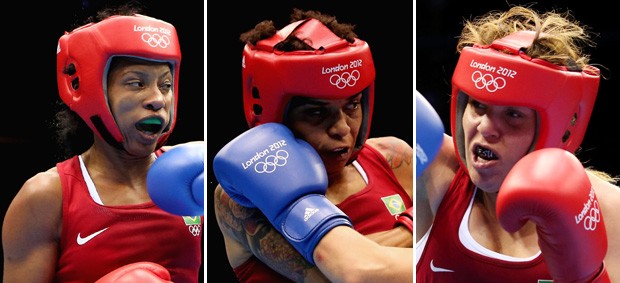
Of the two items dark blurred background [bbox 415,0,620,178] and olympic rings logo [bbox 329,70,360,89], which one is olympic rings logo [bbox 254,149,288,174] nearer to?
olympic rings logo [bbox 329,70,360,89]

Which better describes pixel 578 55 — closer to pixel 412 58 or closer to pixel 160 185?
pixel 412 58

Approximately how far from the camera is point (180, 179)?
1.62 meters

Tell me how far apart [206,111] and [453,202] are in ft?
2.44

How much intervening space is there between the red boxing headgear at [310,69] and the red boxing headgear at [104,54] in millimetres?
422

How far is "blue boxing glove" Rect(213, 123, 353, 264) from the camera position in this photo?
126cm

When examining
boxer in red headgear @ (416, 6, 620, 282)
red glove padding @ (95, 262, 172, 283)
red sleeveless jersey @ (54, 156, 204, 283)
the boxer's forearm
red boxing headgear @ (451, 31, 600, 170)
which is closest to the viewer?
the boxer's forearm

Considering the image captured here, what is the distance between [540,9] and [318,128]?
2.05 ft

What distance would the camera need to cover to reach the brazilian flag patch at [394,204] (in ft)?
4.49

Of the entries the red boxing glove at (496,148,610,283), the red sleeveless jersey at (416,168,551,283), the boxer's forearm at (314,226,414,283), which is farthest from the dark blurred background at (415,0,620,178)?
the boxer's forearm at (314,226,414,283)

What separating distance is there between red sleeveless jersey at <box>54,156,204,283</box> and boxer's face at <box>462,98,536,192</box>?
658 mm

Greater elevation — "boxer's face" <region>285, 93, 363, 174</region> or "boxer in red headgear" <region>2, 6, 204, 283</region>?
"boxer's face" <region>285, 93, 363, 174</region>

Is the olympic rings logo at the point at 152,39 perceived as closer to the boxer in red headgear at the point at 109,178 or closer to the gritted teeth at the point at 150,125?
Result: the boxer in red headgear at the point at 109,178

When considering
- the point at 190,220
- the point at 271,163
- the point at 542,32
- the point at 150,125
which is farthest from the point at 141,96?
the point at 542,32

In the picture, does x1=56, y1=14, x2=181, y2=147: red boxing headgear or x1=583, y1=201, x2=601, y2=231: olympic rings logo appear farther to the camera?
x1=56, y1=14, x2=181, y2=147: red boxing headgear
